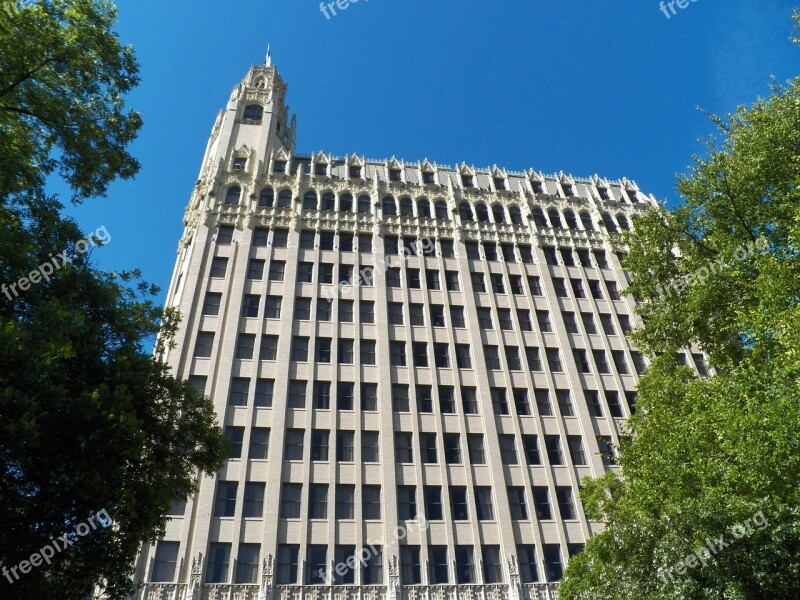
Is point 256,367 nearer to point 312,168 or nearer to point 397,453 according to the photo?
point 397,453

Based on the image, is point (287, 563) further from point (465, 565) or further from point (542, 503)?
point (542, 503)

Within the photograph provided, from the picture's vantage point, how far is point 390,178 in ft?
173

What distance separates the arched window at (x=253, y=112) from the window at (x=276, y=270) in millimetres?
18971

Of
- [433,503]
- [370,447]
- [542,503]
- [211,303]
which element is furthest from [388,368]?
[211,303]

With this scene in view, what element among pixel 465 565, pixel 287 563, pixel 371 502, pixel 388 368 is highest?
pixel 388 368

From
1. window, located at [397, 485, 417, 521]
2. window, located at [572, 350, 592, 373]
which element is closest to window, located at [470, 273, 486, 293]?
window, located at [572, 350, 592, 373]

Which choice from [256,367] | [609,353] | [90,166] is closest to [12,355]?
[90,166]

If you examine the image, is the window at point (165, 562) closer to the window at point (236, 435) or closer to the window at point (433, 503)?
the window at point (236, 435)

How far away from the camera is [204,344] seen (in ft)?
122

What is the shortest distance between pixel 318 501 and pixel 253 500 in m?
3.64

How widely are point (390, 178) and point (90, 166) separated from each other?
37103mm

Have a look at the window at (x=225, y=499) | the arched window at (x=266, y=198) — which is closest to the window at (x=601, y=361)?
the window at (x=225, y=499)

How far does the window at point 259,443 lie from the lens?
32.9m

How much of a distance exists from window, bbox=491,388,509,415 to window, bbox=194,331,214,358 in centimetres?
1947
